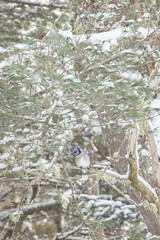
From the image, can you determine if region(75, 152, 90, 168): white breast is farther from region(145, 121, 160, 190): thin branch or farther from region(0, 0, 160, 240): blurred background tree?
region(145, 121, 160, 190): thin branch

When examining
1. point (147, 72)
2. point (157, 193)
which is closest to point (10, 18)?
point (147, 72)

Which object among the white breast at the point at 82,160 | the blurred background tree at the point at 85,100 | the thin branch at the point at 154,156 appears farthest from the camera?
the white breast at the point at 82,160

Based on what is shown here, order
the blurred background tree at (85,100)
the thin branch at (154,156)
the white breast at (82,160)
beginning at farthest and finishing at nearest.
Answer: the white breast at (82,160) → the thin branch at (154,156) → the blurred background tree at (85,100)

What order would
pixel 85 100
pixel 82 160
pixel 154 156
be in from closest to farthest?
pixel 85 100 → pixel 154 156 → pixel 82 160

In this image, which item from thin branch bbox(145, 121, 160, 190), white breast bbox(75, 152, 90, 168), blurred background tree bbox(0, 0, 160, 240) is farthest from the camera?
white breast bbox(75, 152, 90, 168)

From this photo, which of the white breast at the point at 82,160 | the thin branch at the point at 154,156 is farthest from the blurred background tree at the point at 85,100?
the white breast at the point at 82,160

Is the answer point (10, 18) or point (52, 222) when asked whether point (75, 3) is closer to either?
point (10, 18)

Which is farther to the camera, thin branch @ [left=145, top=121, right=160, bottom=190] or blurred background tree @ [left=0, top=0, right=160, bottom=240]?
thin branch @ [left=145, top=121, right=160, bottom=190]

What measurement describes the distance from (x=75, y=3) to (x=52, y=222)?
6388 millimetres

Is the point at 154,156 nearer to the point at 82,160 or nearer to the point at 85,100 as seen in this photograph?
the point at 82,160

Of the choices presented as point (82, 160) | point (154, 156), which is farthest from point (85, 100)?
point (82, 160)

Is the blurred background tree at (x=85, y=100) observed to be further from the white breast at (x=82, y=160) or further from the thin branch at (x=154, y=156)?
the white breast at (x=82, y=160)

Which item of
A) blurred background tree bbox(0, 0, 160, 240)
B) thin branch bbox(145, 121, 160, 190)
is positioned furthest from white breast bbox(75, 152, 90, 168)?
thin branch bbox(145, 121, 160, 190)

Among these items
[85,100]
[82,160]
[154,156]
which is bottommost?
[82,160]
